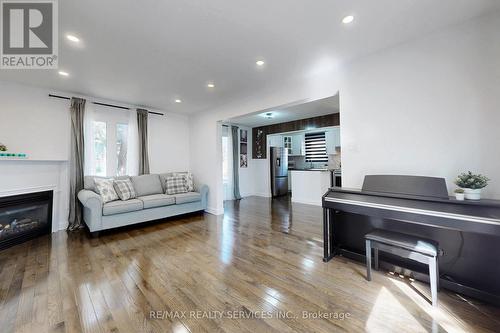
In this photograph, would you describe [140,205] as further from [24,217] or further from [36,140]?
[36,140]

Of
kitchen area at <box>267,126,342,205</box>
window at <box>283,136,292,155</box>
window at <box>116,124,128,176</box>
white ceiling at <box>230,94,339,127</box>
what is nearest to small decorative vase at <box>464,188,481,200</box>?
white ceiling at <box>230,94,339,127</box>

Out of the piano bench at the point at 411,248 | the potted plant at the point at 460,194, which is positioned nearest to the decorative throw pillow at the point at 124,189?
the piano bench at the point at 411,248

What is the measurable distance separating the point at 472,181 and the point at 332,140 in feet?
17.9

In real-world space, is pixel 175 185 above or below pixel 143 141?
below

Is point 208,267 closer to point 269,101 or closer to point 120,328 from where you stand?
point 120,328

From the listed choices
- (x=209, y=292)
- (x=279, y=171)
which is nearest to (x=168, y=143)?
(x=279, y=171)

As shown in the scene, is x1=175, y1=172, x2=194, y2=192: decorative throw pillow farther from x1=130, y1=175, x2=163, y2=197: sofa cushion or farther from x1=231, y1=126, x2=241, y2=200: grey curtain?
x1=231, y1=126, x2=241, y2=200: grey curtain

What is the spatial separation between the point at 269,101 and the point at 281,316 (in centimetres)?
309

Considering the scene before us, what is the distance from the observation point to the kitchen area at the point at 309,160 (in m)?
5.52

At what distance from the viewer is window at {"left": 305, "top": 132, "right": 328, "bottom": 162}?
23.8 ft

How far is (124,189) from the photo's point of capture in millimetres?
3861

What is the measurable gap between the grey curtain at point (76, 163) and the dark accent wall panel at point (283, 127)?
4.82 m

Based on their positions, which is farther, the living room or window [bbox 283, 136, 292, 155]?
window [bbox 283, 136, 292, 155]

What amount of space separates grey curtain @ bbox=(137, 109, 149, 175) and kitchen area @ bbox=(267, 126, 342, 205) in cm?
383
